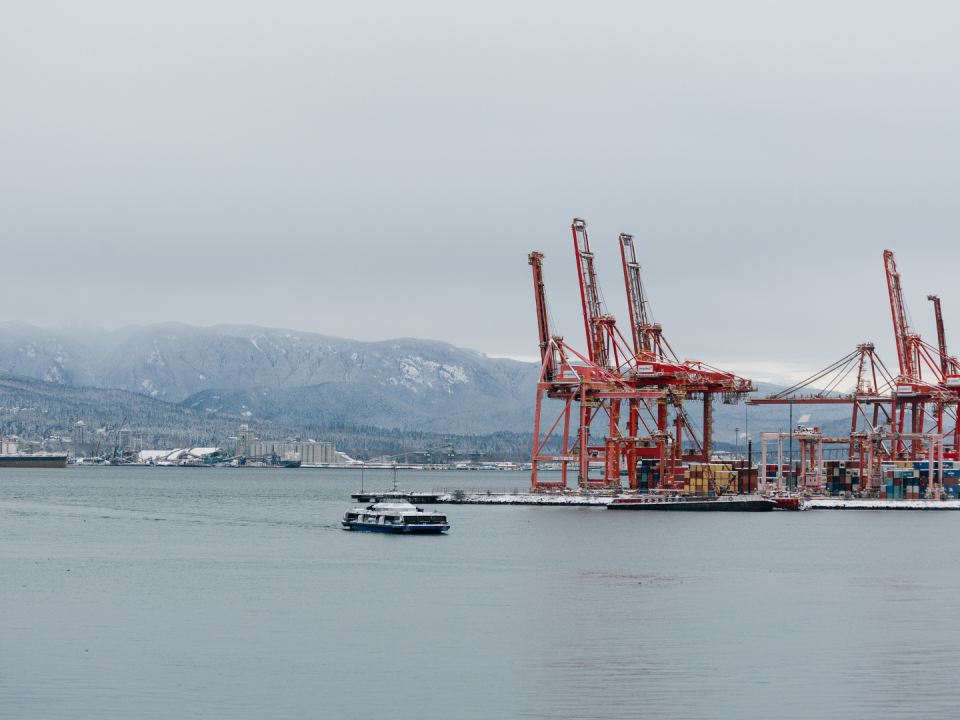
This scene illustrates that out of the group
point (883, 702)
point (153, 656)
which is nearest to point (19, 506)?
point (153, 656)

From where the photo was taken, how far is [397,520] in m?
78.4

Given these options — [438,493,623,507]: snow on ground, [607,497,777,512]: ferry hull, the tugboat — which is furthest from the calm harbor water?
[438,493,623,507]: snow on ground

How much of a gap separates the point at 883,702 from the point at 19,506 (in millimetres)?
106684

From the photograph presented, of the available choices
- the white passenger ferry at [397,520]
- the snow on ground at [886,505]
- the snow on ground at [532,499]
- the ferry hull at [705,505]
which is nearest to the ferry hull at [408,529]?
the white passenger ferry at [397,520]

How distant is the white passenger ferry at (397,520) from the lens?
78.1 metres

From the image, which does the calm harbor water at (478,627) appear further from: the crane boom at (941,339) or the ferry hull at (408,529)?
the crane boom at (941,339)

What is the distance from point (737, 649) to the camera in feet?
112

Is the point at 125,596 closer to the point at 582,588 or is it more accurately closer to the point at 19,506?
the point at 582,588

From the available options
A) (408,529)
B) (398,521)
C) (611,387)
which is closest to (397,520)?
(398,521)

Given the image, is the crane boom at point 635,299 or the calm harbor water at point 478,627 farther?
the crane boom at point 635,299

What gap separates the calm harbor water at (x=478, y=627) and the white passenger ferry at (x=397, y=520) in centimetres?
338

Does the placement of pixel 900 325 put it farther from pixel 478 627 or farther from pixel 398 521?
pixel 478 627

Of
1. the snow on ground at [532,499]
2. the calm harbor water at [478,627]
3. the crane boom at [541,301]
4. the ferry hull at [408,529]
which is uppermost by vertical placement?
the crane boom at [541,301]

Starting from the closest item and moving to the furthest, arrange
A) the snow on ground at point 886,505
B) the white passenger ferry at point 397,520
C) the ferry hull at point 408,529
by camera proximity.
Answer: the ferry hull at point 408,529 → the white passenger ferry at point 397,520 → the snow on ground at point 886,505
